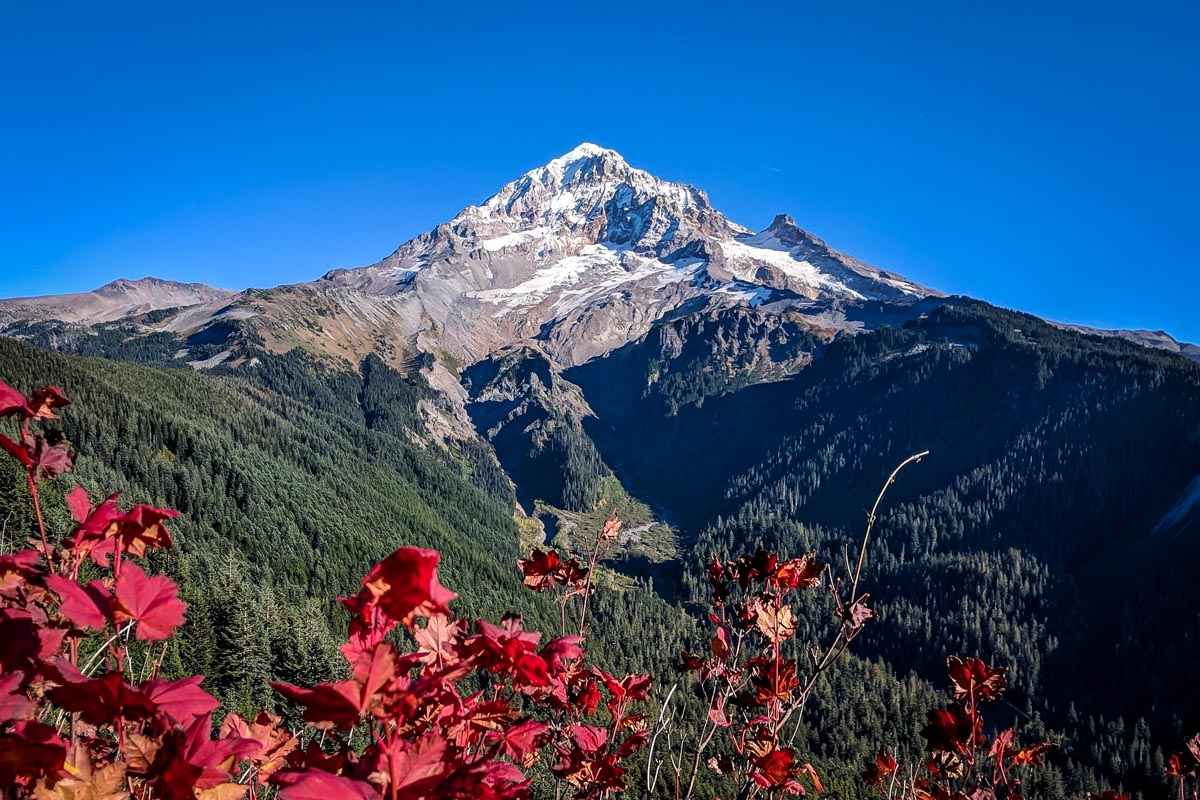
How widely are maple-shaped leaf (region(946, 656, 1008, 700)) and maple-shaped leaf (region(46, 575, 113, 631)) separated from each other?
4440 millimetres

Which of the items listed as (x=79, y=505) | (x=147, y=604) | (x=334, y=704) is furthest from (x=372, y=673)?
(x=79, y=505)

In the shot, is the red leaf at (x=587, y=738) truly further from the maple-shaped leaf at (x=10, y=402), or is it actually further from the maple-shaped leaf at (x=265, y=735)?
the maple-shaped leaf at (x=10, y=402)

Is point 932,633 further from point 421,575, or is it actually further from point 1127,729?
point 421,575

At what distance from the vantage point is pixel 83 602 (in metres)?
1.53

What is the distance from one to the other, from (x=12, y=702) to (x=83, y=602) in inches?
9.3

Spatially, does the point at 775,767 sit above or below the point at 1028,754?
above

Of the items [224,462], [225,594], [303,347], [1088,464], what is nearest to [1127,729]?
[1088,464]

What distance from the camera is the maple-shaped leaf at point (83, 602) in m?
1.51

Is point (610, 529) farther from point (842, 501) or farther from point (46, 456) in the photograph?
point (842, 501)

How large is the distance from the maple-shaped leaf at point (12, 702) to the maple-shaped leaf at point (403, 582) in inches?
34.8

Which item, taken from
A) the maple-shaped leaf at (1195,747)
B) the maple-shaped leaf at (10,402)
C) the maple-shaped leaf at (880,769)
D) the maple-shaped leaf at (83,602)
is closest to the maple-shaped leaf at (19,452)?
the maple-shaped leaf at (10,402)

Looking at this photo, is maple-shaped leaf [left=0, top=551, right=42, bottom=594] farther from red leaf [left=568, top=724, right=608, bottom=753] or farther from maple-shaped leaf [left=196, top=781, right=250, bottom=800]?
red leaf [left=568, top=724, right=608, bottom=753]

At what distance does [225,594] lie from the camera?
40.8 metres

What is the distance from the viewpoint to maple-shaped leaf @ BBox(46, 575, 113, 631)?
1.51m
